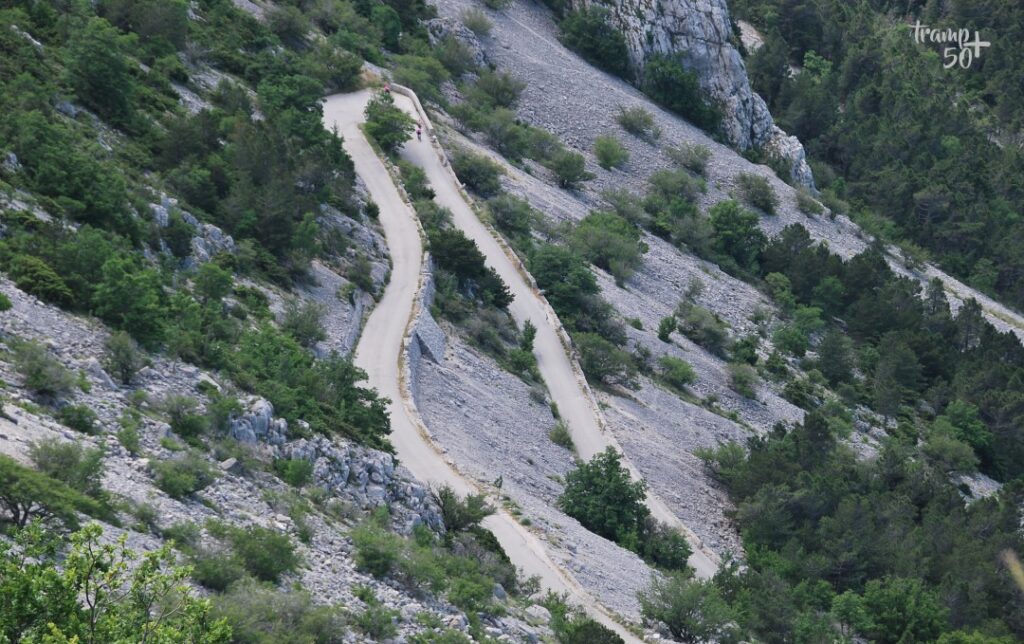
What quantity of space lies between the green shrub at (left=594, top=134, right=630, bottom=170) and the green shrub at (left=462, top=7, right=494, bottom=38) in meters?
10.9

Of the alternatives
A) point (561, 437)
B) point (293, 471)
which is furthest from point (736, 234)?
point (293, 471)

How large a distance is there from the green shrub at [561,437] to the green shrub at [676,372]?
10.2 metres

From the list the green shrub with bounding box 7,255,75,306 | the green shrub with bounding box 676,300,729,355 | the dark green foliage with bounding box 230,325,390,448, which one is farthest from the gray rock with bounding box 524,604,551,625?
the green shrub with bounding box 676,300,729,355

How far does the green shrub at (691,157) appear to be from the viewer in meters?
78.0

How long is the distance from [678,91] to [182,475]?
65884mm

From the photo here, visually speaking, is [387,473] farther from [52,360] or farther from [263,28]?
[263,28]

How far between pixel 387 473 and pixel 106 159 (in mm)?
14222

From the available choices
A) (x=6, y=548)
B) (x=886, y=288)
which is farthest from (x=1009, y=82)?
(x=6, y=548)

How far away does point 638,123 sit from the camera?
78.9 metres

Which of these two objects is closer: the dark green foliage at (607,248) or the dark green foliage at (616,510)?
the dark green foliage at (616,510)

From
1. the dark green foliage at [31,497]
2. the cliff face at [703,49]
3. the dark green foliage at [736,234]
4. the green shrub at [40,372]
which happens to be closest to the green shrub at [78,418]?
the green shrub at [40,372]

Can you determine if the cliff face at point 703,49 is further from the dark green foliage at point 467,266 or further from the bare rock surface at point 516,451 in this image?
the bare rock surface at point 516,451

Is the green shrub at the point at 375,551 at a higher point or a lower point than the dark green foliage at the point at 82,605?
lower

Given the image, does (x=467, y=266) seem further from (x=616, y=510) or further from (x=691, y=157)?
(x=691, y=157)
